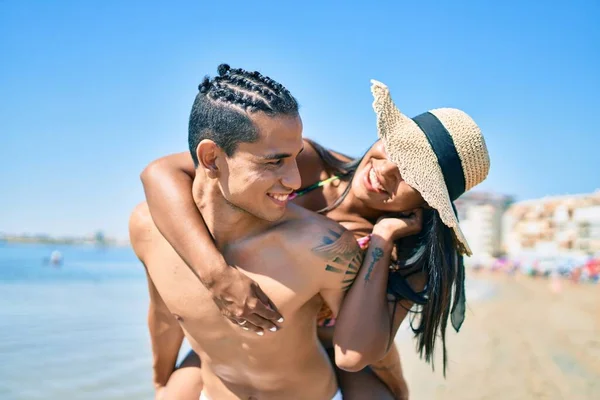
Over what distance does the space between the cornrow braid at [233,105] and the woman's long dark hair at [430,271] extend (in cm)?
94

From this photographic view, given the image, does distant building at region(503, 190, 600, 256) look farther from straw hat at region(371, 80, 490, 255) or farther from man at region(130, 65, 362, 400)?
man at region(130, 65, 362, 400)

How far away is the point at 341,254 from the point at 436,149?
64 centimetres

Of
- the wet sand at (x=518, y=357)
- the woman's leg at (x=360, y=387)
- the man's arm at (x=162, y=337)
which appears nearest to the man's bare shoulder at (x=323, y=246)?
the woman's leg at (x=360, y=387)

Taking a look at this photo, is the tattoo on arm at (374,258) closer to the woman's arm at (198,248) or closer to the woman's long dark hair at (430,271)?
the woman's long dark hair at (430,271)

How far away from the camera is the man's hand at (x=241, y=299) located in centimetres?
226

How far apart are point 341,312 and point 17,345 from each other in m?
11.4

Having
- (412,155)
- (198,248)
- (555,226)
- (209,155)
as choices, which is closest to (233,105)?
(209,155)

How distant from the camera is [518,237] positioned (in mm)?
54438

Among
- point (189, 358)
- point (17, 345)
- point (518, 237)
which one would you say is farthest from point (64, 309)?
point (518, 237)

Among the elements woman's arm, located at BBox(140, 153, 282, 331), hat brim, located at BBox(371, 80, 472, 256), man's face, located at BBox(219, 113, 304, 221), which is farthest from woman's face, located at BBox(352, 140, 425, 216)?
woman's arm, located at BBox(140, 153, 282, 331)

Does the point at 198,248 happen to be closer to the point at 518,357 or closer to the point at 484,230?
the point at 518,357

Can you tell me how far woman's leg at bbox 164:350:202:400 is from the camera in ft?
9.76

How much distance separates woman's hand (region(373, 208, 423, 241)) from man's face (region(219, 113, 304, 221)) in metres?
0.62

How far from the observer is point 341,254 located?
2498 mm
